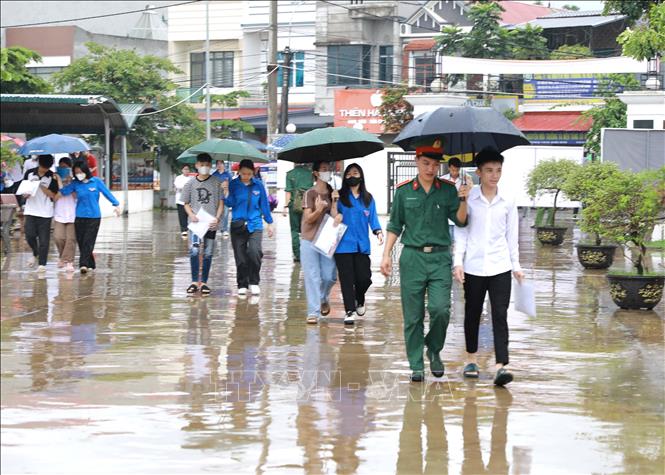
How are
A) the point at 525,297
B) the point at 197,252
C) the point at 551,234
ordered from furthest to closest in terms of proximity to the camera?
the point at 551,234
the point at 197,252
the point at 525,297

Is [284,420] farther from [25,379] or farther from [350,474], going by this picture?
[25,379]

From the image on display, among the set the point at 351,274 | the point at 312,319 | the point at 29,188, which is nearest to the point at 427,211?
the point at 351,274

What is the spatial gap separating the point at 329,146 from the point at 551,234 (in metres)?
12.3

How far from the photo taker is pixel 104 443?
23.6 ft

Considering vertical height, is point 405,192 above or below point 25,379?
above

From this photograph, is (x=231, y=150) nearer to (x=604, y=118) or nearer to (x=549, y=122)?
(x=604, y=118)

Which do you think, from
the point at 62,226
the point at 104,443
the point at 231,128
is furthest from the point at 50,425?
the point at 231,128

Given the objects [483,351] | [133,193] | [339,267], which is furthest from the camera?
[133,193]

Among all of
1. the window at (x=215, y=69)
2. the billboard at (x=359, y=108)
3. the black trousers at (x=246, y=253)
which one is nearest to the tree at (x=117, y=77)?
the billboard at (x=359, y=108)

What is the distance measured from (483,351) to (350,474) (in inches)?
177

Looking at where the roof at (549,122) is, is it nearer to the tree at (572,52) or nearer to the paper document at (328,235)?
the tree at (572,52)

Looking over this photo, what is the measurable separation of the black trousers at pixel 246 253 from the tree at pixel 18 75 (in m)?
23.5

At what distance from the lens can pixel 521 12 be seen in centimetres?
6406

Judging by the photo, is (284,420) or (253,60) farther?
(253,60)
